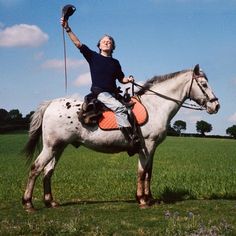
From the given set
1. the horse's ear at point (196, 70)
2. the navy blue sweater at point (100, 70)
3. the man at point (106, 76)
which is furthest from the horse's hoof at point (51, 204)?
the horse's ear at point (196, 70)

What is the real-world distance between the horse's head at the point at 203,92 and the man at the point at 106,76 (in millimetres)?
1820

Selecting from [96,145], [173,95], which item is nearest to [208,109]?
[173,95]

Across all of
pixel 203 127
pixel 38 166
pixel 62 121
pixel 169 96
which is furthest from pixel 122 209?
pixel 203 127

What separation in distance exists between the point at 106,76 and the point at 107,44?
744 millimetres

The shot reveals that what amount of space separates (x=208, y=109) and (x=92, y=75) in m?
2.80

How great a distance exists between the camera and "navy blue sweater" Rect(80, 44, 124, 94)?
993 cm

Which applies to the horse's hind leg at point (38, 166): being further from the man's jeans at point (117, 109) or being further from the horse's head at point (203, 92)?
the horse's head at point (203, 92)

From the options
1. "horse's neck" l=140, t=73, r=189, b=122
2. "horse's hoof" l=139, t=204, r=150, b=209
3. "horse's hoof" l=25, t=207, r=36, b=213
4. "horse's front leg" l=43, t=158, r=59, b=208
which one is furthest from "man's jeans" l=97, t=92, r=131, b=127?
"horse's hoof" l=25, t=207, r=36, b=213

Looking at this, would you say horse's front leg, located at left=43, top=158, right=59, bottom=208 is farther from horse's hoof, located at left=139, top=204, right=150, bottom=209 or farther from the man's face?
the man's face

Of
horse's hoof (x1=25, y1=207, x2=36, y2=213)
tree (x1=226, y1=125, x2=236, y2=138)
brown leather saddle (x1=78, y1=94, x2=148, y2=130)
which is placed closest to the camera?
horse's hoof (x1=25, y1=207, x2=36, y2=213)

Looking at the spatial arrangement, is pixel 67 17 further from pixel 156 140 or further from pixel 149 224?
pixel 149 224

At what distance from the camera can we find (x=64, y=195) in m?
12.7

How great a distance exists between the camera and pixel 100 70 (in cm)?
991

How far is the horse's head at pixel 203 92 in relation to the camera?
10.3m
